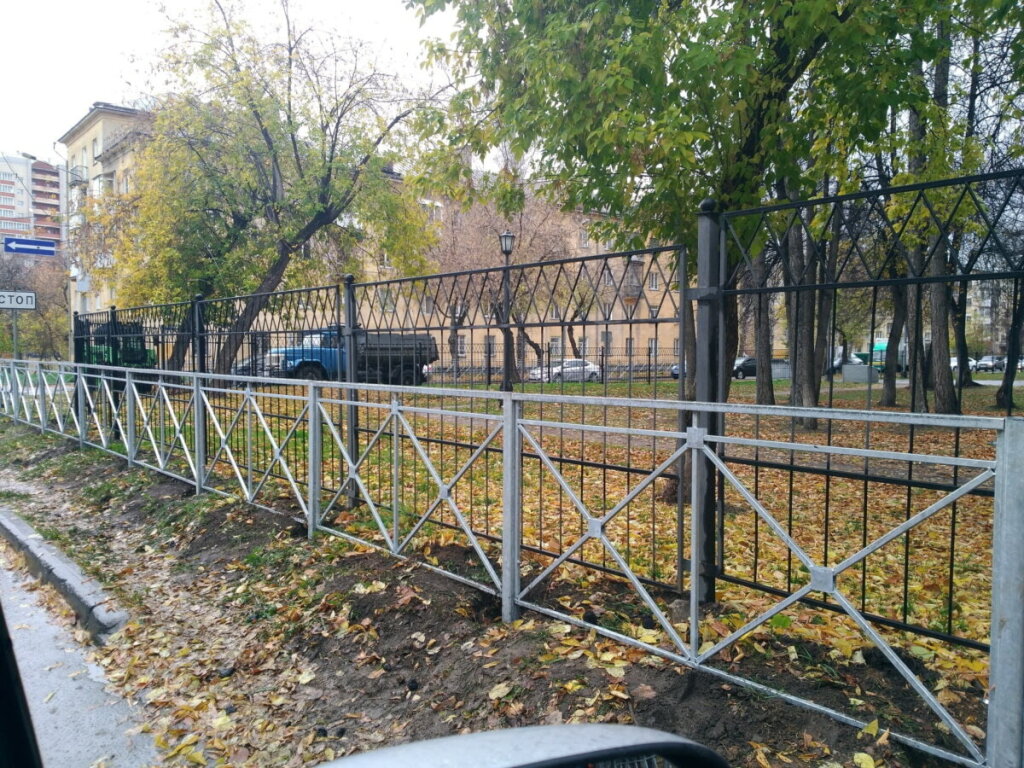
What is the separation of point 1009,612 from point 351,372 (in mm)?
5521

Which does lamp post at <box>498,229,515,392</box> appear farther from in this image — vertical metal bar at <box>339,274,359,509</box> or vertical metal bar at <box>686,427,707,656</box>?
vertical metal bar at <box>686,427,707,656</box>

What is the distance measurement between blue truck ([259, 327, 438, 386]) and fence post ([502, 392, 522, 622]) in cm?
239

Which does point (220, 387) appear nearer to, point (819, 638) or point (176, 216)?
point (819, 638)

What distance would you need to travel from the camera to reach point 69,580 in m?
5.67

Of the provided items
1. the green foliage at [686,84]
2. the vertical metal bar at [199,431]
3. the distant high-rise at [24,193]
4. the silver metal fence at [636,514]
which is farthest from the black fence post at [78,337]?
the distant high-rise at [24,193]

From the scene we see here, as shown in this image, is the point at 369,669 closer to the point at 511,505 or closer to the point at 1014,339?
the point at 511,505

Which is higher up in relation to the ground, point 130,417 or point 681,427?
point 681,427

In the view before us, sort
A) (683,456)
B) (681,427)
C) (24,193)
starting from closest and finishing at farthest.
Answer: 1. (683,456)
2. (681,427)
3. (24,193)

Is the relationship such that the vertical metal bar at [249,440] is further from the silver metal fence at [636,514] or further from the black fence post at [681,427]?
the black fence post at [681,427]

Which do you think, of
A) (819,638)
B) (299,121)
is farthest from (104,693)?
(299,121)

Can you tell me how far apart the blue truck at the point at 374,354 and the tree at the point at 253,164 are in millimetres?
9368

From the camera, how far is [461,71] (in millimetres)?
8773

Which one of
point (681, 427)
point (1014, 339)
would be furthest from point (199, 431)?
point (1014, 339)

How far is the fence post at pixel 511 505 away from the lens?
4.18m
